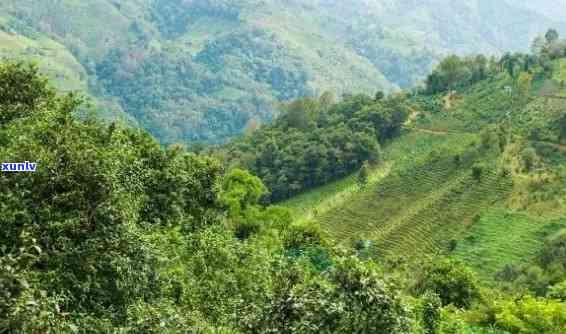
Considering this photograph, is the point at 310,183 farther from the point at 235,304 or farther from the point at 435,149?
the point at 235,304

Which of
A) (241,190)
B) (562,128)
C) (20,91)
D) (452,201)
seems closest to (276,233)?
(241,190)

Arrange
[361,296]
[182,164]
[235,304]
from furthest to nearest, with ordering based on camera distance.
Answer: [182,164] → [235,304] → [361,296]

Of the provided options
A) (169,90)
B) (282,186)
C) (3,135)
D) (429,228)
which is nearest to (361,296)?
(3,135)

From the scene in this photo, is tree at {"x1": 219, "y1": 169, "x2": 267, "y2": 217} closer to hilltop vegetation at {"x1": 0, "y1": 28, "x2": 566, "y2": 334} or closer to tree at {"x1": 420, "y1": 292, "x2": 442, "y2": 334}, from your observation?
hilltop vegetation at {"x1": 0, "y1": 28, "x2": 566, "y2": 334}

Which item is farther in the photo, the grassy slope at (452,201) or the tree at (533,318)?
the grassy slope at (452,201)

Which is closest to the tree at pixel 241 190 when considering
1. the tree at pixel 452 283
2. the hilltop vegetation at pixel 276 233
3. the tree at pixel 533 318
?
the hilltop vegetation at pixel 276 233

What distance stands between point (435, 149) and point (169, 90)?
150115mm

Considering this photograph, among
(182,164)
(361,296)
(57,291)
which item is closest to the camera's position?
(361,296)

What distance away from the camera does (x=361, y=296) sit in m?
10.2
